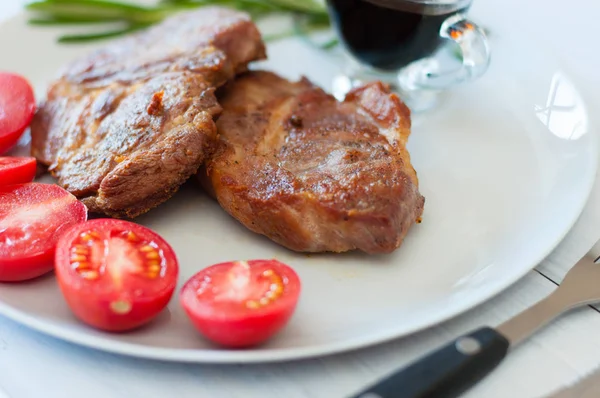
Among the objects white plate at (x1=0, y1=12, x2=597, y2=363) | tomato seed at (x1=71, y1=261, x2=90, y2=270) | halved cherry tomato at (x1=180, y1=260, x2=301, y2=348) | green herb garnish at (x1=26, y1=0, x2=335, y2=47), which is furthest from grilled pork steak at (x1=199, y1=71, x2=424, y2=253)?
green herb garnish at (x1=26, y1=0, x2=335, y2=47)

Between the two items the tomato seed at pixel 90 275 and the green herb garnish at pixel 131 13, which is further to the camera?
the green herb garnish at pixel 131 13

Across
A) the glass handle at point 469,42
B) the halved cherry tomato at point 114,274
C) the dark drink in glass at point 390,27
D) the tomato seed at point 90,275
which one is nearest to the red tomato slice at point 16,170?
the halved cherry tomato at point 114,274

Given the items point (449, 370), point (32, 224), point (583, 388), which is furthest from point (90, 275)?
point (583, 388)

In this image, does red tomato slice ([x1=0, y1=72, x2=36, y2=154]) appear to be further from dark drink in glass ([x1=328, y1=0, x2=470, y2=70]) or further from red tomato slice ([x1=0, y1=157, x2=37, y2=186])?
dark drink in glass ([x1=328, y1=0, x2=470, y2=70])

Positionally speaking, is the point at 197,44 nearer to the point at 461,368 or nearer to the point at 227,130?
Result: the point at 227,130

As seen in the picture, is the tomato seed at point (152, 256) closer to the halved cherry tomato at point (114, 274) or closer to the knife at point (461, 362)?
the halved cherry tomato at point (114, 274)

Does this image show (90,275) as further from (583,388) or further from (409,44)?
(409,44)
